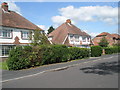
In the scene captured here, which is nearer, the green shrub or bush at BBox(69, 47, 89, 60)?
the green shrub

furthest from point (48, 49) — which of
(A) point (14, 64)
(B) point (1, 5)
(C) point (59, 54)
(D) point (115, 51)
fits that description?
(D) point (115, 51)

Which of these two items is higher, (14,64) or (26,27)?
(26,27)

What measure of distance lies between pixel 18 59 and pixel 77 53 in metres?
11.7

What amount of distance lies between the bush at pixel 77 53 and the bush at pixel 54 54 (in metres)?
1.39

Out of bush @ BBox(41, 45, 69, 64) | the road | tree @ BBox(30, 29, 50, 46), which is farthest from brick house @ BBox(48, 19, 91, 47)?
the road

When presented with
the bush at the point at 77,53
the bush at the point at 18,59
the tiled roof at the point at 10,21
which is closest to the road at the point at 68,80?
the bush at the point at 18,59

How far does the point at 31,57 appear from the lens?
47.3 feet

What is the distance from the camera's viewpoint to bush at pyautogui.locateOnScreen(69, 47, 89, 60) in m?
21.2

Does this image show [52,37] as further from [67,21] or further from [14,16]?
[14,16]

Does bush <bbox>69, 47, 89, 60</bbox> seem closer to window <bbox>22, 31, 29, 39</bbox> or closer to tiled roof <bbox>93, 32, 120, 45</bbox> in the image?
window <bbox>22, 31, 29, 39</bbox>

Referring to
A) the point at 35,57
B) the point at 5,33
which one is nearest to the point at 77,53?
the point at 35,57

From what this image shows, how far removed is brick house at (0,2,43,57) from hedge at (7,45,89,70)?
28.5 feet

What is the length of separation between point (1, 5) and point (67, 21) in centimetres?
2078

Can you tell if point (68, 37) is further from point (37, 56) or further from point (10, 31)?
point (37, 56)
